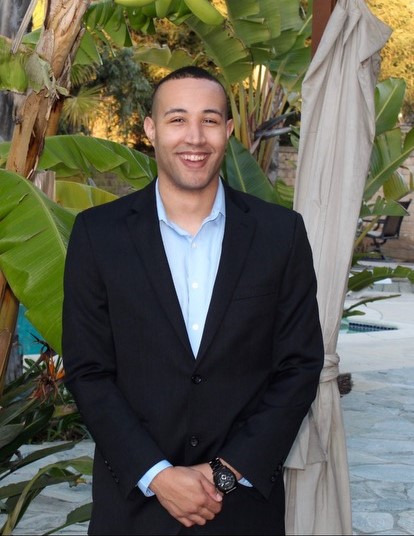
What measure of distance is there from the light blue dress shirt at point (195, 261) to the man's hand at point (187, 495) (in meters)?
0.10

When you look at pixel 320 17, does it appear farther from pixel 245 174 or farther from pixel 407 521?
pixel 407 521

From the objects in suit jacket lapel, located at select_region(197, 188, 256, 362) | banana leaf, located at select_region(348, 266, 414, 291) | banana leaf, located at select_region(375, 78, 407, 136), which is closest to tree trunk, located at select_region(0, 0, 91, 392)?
suit jacket lapel, located at select_region(197, 188, 256, 362)

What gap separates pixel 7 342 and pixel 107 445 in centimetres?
200

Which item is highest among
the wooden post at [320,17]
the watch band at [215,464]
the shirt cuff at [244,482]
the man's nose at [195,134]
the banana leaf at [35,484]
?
the wooden post at [320,17]

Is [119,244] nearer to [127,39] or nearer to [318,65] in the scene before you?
[318,65]

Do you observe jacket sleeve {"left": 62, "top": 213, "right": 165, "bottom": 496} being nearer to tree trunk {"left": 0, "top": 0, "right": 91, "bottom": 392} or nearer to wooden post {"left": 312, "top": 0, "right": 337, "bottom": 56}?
tree trunk {"left": 0, "top": 0, "right": 91, "bottom": 392}

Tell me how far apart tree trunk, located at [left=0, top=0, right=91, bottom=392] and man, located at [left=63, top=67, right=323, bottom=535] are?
5.83ft

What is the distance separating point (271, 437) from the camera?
110 inches

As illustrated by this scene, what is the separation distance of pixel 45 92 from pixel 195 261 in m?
1.93

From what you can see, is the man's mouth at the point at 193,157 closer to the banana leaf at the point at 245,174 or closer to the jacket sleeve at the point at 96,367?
the jacket sleeve at the point at 96,367

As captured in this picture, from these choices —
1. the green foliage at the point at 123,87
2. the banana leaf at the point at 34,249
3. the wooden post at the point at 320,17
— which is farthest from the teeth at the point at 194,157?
the green foliage at the point at 123,87

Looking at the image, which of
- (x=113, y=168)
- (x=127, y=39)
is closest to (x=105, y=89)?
(x=127, y=39)

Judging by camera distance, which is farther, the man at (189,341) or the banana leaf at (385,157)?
the banana leaf at (385,157)

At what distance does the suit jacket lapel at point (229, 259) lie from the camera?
275 centimetres
